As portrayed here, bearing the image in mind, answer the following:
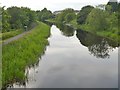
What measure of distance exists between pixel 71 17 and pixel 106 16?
221ft

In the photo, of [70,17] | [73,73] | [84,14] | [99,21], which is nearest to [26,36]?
[73,73]

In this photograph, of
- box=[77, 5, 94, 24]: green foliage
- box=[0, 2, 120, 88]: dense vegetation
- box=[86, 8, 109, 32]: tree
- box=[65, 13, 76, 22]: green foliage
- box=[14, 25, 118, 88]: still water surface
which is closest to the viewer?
box=[14, 25, 118, 88]: still water surface

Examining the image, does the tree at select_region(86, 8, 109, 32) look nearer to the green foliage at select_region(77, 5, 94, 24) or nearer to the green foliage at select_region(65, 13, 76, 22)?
the green foliage at select_region(77, 5, 94, 24)

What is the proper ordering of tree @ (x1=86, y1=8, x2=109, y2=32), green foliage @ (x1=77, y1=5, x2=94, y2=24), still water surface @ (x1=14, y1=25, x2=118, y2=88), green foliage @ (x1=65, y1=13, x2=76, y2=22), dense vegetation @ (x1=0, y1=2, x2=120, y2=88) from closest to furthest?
still water surface @ (x1=14, y1=25, x2=118, y2=88) < dense vegetation @ (x1=0, y1=2, x2=120, y2=88) < tree @ (x1=86, y1=8, x2=109, y2=32) < green foliage @ (x1=77, y1=5, x2=94, y2=24) < green foliage @ (x1=65, y1=13, x2=76, y2=22)

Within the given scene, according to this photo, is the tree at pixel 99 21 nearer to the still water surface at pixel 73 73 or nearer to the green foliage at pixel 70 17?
the still water surface at pixel 73 73

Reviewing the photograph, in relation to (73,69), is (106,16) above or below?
above

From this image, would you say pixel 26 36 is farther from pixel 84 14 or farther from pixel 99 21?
pixel 84 14

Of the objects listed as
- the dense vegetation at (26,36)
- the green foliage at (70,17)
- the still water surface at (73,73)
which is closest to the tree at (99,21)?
the dense vegetation at (26,36)

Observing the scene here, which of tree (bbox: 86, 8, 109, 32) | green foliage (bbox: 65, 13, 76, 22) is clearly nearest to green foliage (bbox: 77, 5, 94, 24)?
tree (bbox: 86, 8, 109, 32)

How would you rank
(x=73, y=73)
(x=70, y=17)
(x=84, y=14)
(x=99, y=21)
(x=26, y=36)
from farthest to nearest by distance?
(x=70, y=17)
(x=84, y=14)
(x=99, y=21)
(x=26, y=36)
(x=73, y=73)

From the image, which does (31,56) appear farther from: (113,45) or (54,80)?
(113,45)

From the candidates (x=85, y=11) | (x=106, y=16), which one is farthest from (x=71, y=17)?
(x=106, y=16)

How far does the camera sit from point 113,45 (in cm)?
4366

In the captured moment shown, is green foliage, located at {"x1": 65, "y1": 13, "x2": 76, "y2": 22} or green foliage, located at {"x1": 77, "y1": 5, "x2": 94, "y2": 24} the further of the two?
green foliage, located at {"x1": 65, "y1": 13, "x2": 76, "y2": 22}
